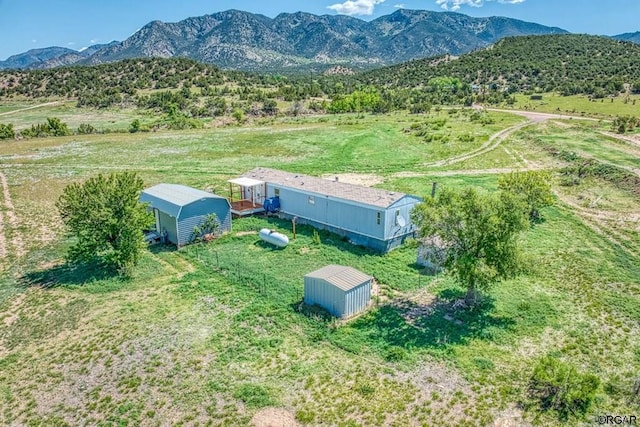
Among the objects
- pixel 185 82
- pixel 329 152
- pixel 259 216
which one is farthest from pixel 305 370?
pixel 185 82

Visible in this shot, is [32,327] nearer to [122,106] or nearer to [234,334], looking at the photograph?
[234,334]

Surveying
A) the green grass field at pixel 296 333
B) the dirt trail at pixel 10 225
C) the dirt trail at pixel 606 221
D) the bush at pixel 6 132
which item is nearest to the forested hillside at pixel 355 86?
the bush at pixel 6 132

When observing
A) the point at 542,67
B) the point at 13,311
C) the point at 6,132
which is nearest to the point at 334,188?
the point at 13,311

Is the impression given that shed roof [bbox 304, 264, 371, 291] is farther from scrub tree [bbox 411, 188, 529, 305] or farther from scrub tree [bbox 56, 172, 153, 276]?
scrub tree [bbox 56, 172, 153, 276]

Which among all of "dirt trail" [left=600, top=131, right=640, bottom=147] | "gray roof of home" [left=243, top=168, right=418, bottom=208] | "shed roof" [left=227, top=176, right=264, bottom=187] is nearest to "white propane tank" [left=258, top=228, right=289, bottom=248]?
"gray roof of home" [left=243, top=168, right=418, bottom=208]

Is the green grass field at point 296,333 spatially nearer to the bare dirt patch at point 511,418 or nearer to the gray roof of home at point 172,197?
the bare dirt patch at point 511,418

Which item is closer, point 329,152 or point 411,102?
point 329,152
